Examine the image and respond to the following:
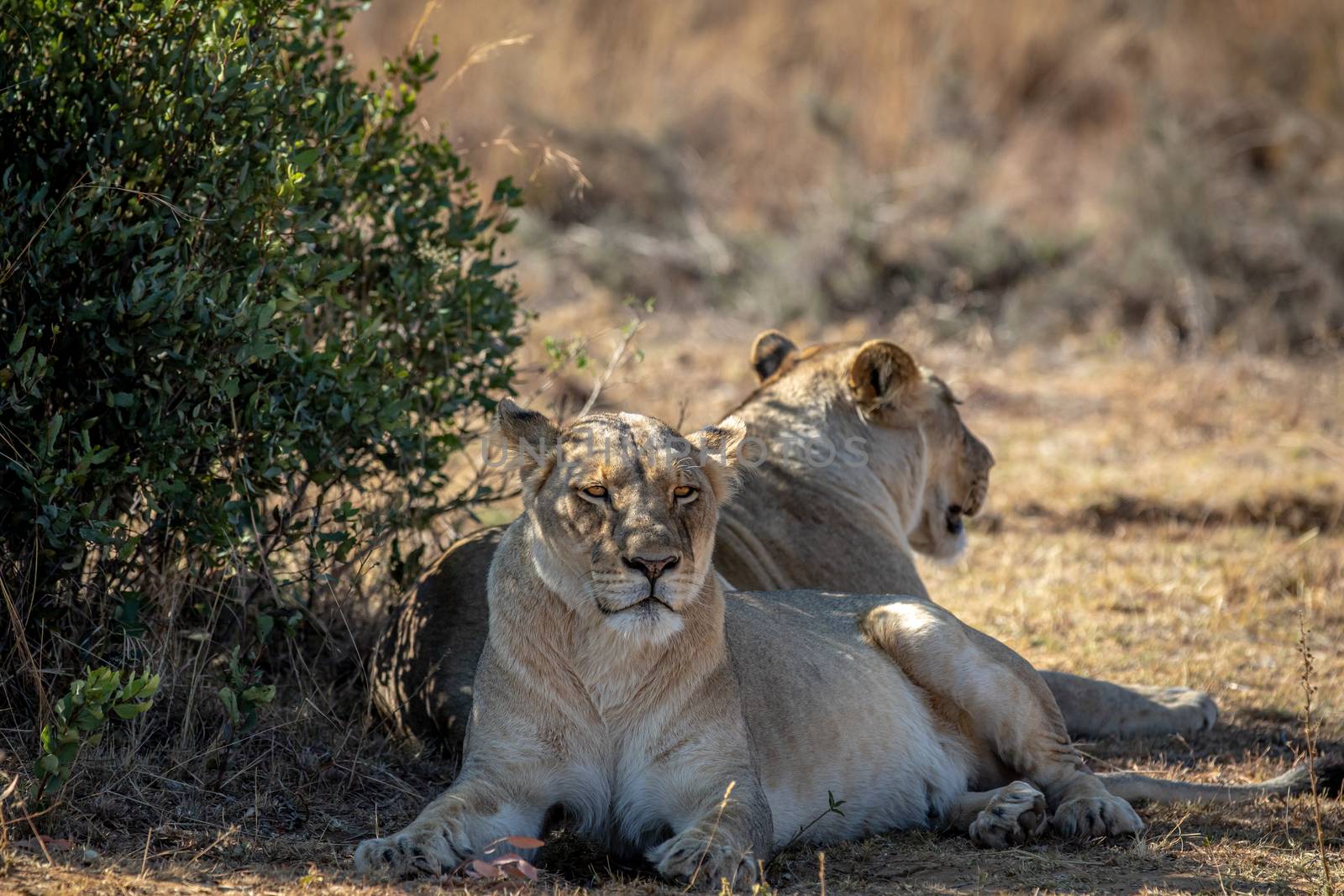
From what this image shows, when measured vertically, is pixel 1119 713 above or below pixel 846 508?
below

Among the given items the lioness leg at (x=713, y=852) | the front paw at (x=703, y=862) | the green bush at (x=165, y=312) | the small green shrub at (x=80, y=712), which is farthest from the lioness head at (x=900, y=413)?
the small green shrub at (x=80, y=712)

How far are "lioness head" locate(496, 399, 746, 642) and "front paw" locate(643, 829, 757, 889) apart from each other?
1.67 ft

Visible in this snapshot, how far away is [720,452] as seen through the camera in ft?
14.3

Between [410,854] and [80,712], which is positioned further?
[80,712]

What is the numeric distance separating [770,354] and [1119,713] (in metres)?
2.09

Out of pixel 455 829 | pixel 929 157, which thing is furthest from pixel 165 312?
pixel 929 157

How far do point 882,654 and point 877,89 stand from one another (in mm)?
12949

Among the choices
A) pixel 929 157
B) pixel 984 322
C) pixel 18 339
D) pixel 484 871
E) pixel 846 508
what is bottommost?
pixel 484 871

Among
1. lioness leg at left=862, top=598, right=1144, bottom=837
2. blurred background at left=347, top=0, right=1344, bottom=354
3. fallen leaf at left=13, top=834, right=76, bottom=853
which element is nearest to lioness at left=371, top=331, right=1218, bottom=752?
lioness leg at left=862, top=598, right=1144, bottom=837

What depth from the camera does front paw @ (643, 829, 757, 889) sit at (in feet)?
12.0

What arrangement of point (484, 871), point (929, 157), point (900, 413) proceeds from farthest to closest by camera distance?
point (929, 157), point (900, 413), point (484, 871)

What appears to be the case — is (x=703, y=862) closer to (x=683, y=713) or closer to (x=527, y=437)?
(x=683, y=713)

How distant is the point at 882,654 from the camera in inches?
192

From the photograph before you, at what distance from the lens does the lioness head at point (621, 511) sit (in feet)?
12.6
